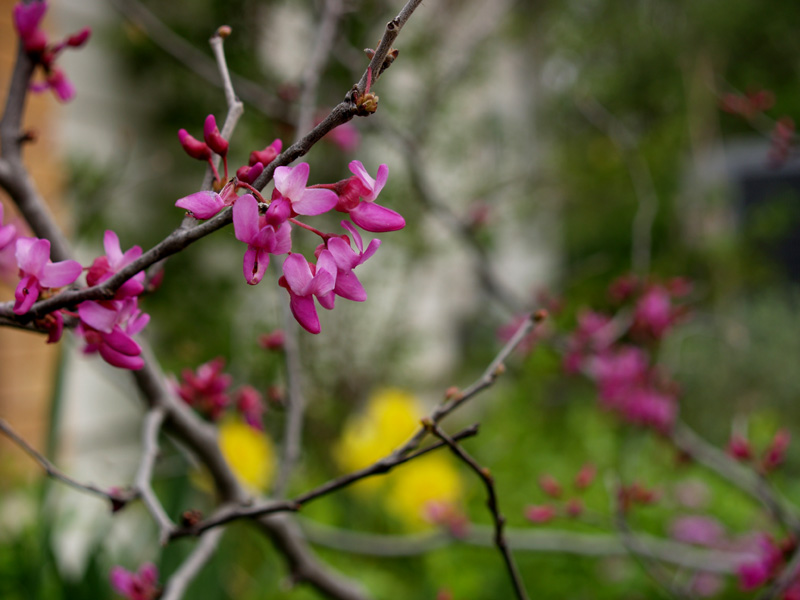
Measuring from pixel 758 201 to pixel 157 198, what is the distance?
312 centimetres

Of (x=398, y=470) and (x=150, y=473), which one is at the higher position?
(x=150, y=473)

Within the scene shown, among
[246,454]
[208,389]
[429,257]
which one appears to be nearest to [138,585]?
[208,389]

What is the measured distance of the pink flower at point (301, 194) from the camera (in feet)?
1.05

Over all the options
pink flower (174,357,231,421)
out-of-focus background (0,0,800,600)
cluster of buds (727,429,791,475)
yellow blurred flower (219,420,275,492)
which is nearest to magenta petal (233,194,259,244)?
pink flower (174,357,231,421)

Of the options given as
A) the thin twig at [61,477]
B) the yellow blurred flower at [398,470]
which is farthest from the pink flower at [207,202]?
the yellow blurred flower at [398,470]

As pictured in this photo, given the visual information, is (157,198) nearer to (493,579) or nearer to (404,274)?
(404,274)

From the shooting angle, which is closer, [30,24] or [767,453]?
[30,24]

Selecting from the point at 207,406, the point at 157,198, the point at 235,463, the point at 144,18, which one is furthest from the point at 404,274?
the point at 207,406

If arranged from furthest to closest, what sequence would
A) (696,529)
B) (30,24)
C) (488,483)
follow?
1. (696,529)
2. (30,24)
3. (488,483)

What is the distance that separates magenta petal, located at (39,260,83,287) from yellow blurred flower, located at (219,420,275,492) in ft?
4.94

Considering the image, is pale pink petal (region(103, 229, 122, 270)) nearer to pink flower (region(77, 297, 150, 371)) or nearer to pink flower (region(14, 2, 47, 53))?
pink flower (region(77, 297, 150, 371))

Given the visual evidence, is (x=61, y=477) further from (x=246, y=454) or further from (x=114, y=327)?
(x=246, y=454)

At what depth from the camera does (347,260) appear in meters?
0.35

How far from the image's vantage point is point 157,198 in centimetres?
278
